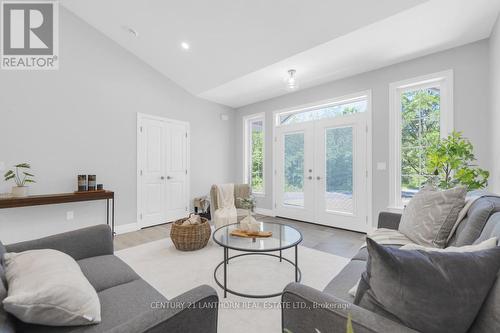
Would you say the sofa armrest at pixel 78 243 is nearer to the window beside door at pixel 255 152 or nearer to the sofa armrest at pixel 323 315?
the sofa armrest at pixel 323 315

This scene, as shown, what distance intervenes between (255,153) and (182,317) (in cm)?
462

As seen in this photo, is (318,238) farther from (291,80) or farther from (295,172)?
(291,80)

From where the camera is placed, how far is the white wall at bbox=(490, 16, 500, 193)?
2.25 m

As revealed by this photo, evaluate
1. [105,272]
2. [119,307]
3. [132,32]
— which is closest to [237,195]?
[105,272]

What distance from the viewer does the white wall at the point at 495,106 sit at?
2.25 m

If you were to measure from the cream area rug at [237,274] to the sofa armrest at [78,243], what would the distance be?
66 cm

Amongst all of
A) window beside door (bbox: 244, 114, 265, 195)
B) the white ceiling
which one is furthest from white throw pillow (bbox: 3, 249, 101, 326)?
window beside door (bbox: 244, 114, 265, 195)

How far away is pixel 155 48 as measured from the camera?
366 centimetres

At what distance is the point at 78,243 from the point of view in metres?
1.59

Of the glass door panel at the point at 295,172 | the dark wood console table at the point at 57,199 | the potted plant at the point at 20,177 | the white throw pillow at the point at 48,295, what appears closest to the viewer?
the white throw pillow at the point at 48,295

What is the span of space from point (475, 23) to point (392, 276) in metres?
3.22

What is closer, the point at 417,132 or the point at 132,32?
the point at 417,132

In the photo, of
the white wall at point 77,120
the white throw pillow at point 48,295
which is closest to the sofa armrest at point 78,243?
the white throw pillow at point 48,295

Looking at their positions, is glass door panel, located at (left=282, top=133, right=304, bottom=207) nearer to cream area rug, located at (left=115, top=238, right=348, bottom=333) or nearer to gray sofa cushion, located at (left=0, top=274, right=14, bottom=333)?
cream area rug, located at (left=115, top=238, right=348, bottom=333)
